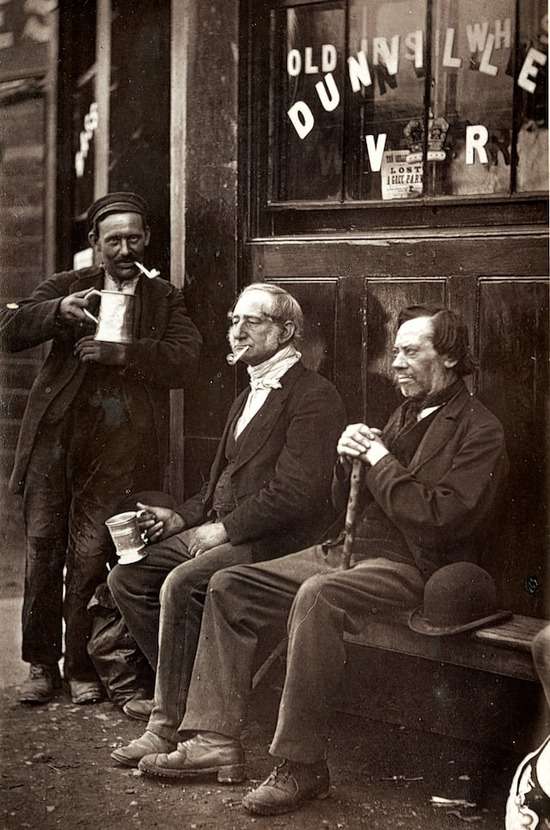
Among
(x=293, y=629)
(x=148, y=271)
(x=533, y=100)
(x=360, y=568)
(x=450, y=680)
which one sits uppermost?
(x=533, y=100)

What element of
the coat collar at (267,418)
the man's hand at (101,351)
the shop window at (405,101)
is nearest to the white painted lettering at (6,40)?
the shop window at (405,101)

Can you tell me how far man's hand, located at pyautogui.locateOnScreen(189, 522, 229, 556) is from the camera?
10.3 feet

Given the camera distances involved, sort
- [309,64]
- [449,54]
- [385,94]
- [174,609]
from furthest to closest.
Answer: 1. [174,609]
2. [309,64]
3. [385,94]
4. [449,54]

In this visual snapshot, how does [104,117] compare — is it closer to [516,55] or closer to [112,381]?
[112,381]

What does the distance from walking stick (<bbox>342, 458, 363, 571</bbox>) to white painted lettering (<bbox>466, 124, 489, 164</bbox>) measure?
825 mm

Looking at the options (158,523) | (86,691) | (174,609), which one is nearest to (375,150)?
(158,523)

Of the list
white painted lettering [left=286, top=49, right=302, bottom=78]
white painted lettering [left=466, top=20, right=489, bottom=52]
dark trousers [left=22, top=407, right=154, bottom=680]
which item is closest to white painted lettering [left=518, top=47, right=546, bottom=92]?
white painted lettering [left=466, top=20, right=489, bottom=52]

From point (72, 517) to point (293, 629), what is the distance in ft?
2.81

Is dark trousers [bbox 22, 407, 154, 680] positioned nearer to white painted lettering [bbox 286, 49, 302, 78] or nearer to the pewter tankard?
the pewter tankard

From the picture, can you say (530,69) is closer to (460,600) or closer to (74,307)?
(460,600)

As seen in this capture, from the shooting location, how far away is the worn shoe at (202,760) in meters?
2.95

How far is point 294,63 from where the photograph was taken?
3047 mm

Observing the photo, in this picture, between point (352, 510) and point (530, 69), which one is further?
point (352, 510)

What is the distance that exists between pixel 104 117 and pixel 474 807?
2140 mm
